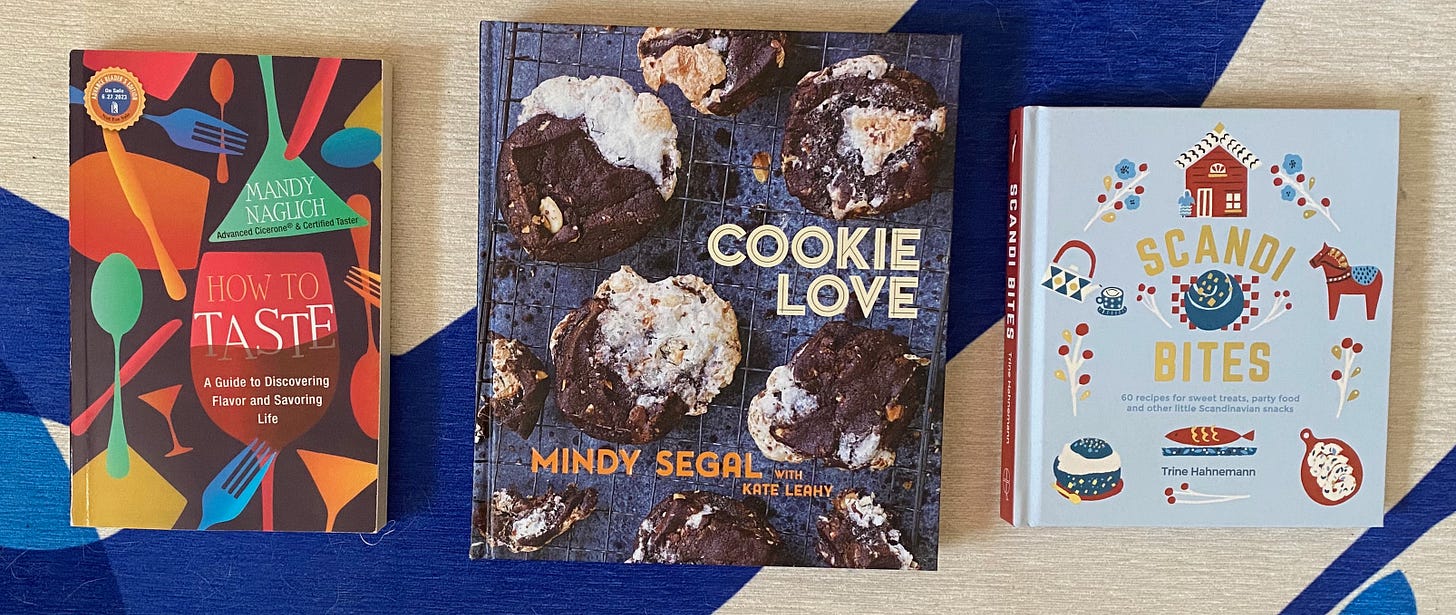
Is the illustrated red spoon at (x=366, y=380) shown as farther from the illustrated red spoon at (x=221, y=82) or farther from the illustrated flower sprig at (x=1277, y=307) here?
the illustrated flower sprig at (x=1277, y=307)

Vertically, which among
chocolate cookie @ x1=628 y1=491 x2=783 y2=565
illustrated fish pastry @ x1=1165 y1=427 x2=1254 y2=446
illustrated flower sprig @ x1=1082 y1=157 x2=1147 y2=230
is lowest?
chocolate cookie @ x1=628 y1=491 x2=783 y2=565

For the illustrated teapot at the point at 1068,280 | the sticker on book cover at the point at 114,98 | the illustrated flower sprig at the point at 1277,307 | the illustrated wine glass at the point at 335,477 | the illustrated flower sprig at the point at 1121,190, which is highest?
the sticker on book cover at the point at 114,98

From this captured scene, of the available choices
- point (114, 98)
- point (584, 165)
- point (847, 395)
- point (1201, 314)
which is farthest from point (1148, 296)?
point (114, 98)

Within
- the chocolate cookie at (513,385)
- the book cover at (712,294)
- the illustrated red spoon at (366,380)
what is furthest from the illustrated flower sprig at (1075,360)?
the illustrated red spoon at (366,380)

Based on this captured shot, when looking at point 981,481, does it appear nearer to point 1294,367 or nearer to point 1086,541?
point 1086,541

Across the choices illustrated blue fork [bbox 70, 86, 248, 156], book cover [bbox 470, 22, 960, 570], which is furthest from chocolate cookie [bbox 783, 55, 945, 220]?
illustrated blue fork [bbox 70, 86, 248, 156]

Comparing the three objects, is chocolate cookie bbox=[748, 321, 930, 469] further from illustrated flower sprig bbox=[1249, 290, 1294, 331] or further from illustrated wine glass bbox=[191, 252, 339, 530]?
illustrated wine glass bbox=[191, 252, 339, 530]
